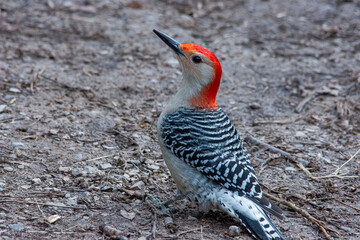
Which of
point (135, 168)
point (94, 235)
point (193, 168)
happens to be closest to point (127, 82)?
point (135, 168)

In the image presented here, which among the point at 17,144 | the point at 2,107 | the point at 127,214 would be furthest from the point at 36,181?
the point at 2,107

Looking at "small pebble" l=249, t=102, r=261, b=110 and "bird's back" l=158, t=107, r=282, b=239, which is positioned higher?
"bird's back" l=158, t=107, r=282, b=239

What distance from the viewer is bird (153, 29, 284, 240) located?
4633mm

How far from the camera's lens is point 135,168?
5.70m

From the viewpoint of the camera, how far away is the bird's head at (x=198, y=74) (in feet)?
17.0

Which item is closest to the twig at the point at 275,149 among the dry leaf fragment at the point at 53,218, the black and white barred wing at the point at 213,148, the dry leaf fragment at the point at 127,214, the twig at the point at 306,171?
the twig at the point at 306,171

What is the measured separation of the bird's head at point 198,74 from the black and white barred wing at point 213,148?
144mm

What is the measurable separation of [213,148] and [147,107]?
2.47 meters

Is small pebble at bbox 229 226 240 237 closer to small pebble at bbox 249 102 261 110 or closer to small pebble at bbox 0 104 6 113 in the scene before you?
small pebble at bbox 249 102 261 110

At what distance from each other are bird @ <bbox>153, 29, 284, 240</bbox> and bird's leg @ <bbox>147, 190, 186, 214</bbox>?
0.21 feet

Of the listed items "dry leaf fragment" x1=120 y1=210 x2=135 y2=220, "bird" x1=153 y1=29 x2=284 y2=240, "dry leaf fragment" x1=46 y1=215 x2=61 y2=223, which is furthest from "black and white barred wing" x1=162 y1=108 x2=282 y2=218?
"dry leaf fragment" x1=46 y1=215 x2=61 y2=223

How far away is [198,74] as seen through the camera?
5270 mm

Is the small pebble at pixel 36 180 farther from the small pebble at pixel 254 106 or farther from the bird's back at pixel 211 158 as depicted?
the small pebble at pixel 254 106

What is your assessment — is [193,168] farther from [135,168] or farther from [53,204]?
[53,204]
